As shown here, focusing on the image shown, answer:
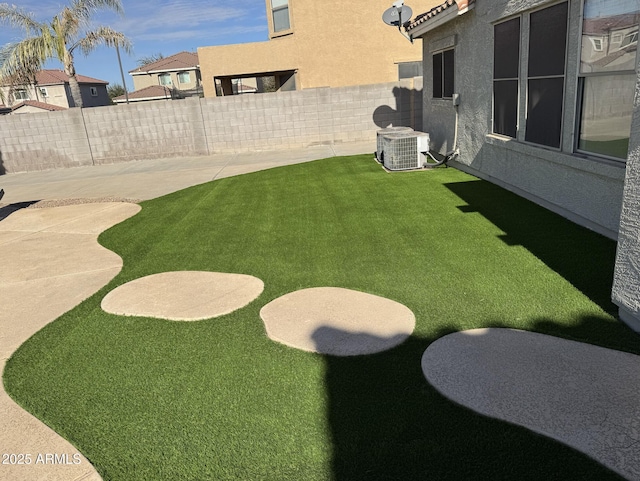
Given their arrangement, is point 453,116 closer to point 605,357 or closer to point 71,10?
point 605,357

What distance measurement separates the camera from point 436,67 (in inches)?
497

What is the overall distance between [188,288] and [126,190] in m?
7.88

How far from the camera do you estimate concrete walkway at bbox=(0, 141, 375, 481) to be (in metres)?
3.00

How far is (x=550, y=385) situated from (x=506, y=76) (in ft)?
21.6

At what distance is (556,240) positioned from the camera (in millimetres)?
5801

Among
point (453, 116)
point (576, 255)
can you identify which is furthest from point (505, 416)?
point (453, 116)

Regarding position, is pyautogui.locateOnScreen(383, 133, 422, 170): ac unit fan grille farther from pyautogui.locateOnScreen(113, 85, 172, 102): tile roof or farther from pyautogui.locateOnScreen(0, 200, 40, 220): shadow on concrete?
pyautogui.locateOnScreen(113, 85, 172, 102): tile roof

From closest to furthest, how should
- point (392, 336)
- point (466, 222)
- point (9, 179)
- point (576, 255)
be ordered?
point (392, 336) → point (576, 255) → point (466, 222) → point (9, 179)

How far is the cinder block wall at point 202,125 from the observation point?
55.7 ft

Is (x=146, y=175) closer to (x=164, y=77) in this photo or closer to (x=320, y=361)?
(x=320, y=361)

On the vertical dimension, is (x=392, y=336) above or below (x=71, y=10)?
below

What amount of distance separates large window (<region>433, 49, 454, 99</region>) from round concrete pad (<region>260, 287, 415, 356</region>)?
8.51 m

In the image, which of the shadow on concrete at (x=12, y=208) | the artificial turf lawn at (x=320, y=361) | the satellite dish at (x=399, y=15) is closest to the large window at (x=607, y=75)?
the artificial turf lawn at (x=320, y=361)

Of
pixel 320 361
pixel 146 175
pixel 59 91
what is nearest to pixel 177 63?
pixel 59 91
